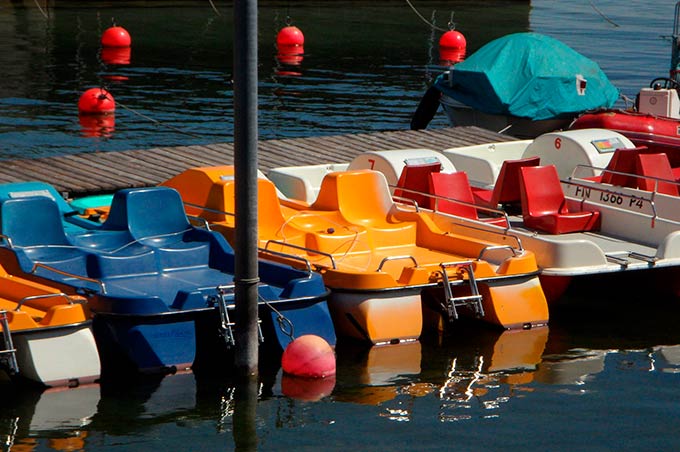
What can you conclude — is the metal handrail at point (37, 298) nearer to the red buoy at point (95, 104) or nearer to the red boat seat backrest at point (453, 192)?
the red boat seat backrest at point (453, 192)

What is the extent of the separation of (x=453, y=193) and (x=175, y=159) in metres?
6.07

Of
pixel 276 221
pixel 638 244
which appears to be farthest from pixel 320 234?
pixel 638 244

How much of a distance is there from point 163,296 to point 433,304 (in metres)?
2.98

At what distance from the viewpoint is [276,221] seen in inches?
596

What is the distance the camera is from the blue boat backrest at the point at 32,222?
1363 centimetres

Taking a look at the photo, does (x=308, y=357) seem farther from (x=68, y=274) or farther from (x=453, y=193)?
(x=453, y=193)

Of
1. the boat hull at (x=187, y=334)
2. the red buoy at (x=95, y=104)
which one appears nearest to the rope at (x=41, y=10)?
the red buoy at (x=95, y=104)

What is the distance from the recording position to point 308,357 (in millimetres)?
12148

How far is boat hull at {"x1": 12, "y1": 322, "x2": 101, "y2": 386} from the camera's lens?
446 inches

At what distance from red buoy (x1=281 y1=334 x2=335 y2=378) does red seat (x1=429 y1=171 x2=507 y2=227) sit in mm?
4091


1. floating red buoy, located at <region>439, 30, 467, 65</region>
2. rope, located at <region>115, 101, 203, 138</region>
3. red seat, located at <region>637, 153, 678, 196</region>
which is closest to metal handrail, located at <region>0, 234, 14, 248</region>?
red seat, located at <region>637, 153, 678, 196</region>

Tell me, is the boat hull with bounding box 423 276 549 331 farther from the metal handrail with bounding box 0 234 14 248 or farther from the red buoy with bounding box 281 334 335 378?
the metal handrail with bounding box 0 234 14 248

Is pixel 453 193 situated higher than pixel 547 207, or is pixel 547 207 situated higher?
pixel 453 193

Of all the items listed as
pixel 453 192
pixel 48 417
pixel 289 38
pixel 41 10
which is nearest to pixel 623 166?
pixel 453 192
